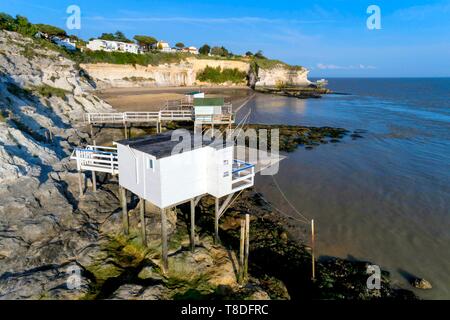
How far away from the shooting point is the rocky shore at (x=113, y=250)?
9.91 m

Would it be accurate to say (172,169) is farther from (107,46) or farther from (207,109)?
(107,46)

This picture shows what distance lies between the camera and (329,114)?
54.8m

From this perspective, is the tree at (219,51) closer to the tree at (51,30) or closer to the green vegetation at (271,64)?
the green vegetation at (271,64)

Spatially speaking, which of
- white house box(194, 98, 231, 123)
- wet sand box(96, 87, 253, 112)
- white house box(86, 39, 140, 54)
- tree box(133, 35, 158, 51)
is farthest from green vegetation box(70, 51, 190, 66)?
white house box(194, 98, 231, 123)

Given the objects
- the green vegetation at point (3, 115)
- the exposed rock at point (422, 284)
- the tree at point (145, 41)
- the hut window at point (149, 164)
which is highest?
the tree at point (145, 41)

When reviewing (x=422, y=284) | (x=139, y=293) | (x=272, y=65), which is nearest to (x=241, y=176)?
(x=139, y=293)

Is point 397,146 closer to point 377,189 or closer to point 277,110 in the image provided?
point 377,189

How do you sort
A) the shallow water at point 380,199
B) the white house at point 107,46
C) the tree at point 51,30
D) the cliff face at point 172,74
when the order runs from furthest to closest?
the white house at point 107,46 < the tree at point 51,30 < the cliff face at point 172,74 < the shallow water at point 380,199

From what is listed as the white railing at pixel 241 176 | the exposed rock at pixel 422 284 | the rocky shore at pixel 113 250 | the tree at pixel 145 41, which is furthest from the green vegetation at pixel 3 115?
the tree at pixel 145 41

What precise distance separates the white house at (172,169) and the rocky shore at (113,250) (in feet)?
8.25

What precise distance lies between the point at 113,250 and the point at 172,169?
4.66 meters

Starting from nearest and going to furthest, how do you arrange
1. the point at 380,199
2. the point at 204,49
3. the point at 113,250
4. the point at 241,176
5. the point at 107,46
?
1. the point at 113,250
2. the point at 241,176
3. the point at 380,199
4. the point at 107,46
5. the point at 204,49

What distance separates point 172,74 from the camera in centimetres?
8569

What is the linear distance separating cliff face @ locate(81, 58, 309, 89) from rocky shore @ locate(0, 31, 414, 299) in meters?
56.6
